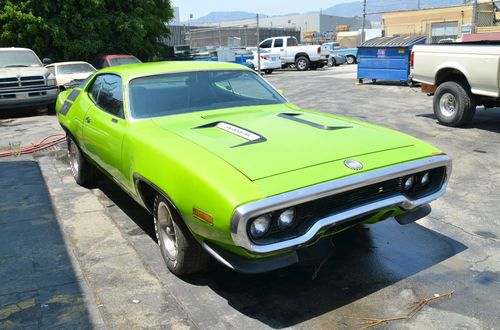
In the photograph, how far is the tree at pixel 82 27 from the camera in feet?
62.3

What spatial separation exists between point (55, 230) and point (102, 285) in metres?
1.29

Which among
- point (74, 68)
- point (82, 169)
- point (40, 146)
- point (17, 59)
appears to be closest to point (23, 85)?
point (17, 59)

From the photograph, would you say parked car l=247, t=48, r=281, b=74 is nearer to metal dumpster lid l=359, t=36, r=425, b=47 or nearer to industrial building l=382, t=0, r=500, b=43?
industrial building l=382, t=0, r=500, b=43

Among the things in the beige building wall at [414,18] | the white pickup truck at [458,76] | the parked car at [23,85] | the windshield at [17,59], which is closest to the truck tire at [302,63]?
the windshield at [17,59]

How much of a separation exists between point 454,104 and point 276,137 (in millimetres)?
6401

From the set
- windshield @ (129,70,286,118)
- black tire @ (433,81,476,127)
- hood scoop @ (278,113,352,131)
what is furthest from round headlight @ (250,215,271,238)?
black tire @ (433,81,476,127)

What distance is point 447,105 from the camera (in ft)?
29.1

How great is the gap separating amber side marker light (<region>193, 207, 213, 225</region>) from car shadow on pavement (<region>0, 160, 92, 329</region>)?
0.98m

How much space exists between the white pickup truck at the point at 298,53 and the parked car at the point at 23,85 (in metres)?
15.0

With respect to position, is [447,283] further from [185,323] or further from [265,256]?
[185,323]

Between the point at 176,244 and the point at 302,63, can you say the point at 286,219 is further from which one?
the point at 302,63

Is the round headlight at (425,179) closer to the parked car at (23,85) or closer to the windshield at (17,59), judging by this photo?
the parked car at (23,85)

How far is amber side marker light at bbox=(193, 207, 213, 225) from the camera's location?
2818 millimetres

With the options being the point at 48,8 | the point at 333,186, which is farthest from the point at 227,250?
the point at 48,8
